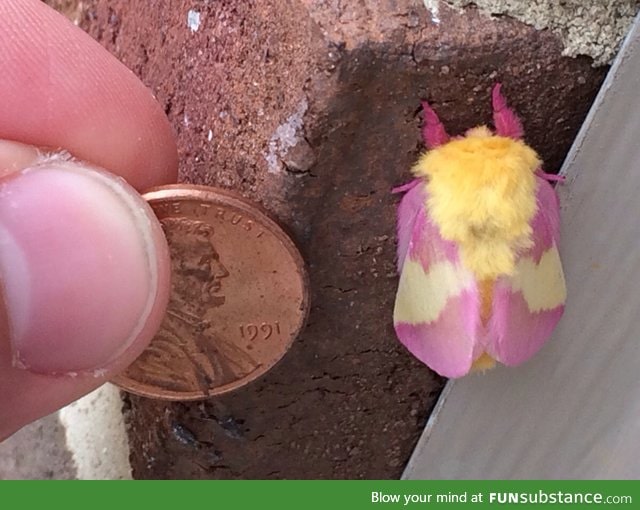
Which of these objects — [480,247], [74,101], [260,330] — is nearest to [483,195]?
[480,247]

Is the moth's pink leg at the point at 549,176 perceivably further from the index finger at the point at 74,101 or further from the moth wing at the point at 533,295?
the index finger at the point at 74,101

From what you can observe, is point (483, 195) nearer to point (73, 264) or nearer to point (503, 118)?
point (503, 118)

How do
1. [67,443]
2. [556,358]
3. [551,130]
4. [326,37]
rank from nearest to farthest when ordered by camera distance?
[326,37] → [551,130] → [556,358] → [67,443]

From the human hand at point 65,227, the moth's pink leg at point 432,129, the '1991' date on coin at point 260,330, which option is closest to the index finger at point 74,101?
the human hand at point 65,227

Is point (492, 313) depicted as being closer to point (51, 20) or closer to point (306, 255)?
point (306, 255)

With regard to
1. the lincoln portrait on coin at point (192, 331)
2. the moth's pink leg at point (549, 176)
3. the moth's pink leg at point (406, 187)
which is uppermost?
the moth's pink leg at point (549, 176)

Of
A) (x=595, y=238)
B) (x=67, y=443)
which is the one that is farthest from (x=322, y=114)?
(x=67, y=443)

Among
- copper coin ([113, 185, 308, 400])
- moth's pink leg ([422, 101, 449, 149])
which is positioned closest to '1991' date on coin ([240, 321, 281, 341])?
copper coin ([113, 185, 308, 400])
